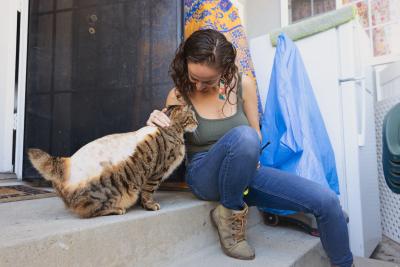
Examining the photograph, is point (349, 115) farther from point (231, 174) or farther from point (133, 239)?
point (133, 239)

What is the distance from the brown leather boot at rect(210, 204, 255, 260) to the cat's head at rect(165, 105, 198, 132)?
14.7 inches

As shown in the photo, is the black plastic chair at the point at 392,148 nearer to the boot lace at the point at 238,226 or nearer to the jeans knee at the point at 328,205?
the jeans knee at the point at 328,205

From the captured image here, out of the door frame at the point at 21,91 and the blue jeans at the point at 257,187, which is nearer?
the blue jeans at the point at 257,187

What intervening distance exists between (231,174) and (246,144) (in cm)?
13

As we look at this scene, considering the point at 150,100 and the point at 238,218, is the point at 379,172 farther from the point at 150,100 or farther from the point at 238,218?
the point at 150,100

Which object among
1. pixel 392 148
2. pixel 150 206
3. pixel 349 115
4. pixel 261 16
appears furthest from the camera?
pixel 261 16

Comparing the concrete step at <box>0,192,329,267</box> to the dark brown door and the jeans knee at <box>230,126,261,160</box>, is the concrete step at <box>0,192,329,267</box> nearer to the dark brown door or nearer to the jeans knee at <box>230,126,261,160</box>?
the jeans knee at <box>230,126,261,160</box>

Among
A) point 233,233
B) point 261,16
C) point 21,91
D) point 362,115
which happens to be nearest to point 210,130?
point 233,233

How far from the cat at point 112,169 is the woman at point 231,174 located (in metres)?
0.12

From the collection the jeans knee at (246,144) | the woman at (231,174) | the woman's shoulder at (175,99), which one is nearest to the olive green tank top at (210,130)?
the woman at (231,174)

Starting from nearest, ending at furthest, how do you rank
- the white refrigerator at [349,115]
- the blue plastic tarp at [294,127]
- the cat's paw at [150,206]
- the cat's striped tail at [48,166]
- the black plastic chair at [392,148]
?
the black plastic chair at [392,148] → the cat's striped tail at [48,166] → the cat's paw at [150,206] → the blue plastic tarp at [294,127] → the white refrigerator at [349,115]

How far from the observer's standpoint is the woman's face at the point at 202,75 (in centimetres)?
122

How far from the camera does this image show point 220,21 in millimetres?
1835

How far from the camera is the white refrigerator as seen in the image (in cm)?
171
